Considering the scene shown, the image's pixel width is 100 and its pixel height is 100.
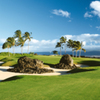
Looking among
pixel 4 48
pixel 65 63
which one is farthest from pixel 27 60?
pixel 4 48

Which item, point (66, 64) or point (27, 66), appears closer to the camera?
point (27, 66)

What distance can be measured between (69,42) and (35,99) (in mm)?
70983

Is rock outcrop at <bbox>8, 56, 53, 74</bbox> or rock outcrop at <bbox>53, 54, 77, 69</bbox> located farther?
rock outcrop at <bbox>53, 54, 77, 69</bbox>

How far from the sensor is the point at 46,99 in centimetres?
402

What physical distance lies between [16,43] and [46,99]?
70045mm

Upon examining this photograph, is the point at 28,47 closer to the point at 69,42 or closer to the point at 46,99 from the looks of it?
the point at 69,42

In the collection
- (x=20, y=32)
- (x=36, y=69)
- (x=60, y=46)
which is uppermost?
(x=20, y=32)

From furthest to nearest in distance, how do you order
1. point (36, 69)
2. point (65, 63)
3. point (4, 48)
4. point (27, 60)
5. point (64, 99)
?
1. point (4, 48)
2. point (65, 63)
3. point (27, 60)
4. point (36, 69)
5. point (64, 99)

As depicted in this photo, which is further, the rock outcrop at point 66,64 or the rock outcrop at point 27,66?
the rock outcrop at point 66,64

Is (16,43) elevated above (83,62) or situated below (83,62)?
above

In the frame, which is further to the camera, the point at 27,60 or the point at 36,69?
the point at 27,60

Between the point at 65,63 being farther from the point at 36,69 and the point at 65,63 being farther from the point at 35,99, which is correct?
the point at 35,99

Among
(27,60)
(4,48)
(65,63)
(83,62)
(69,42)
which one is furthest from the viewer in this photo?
(69,42)

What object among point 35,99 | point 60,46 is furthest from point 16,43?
point 35,99
